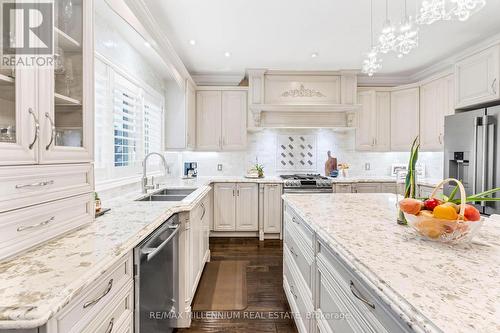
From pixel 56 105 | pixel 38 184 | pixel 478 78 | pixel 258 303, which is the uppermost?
pixel 478 78

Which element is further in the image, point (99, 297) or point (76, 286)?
point (99, 297)

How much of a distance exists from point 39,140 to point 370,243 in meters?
1.32

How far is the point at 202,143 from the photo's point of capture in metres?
4.25

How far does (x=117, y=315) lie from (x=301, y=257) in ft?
3.65

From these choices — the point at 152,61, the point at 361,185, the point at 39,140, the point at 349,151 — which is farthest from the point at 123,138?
the point at 349,151

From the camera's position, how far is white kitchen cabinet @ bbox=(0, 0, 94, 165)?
0.87m

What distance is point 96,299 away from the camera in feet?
2.74

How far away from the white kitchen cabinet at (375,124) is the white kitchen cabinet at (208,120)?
7.89 feet

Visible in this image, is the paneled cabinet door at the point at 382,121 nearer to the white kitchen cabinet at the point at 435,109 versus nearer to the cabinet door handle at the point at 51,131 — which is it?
the white kitchen cabinet at the point at 435,109

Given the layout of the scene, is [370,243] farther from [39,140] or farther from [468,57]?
[468,57]

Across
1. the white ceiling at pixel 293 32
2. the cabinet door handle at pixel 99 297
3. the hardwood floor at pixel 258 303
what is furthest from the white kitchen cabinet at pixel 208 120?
the cabinet door handle at pixel 99 297

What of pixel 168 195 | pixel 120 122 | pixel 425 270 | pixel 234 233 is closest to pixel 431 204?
pixel 425 270

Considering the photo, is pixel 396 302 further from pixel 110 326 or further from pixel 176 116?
pixel 176 116

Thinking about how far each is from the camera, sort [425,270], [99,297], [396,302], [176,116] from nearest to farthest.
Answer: [396,302] < [425,270] < [99,297] < [176,116]
